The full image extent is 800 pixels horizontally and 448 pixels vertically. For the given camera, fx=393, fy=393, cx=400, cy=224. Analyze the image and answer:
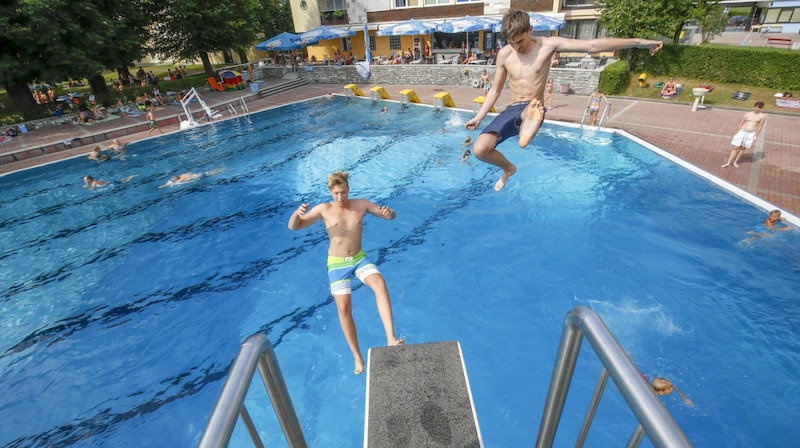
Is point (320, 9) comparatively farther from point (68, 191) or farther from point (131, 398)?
point (131, 398)

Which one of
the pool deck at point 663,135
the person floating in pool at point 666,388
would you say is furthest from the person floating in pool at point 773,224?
the person floating in pool at point 666,388

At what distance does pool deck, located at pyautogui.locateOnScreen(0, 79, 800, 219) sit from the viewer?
11156 millimetres

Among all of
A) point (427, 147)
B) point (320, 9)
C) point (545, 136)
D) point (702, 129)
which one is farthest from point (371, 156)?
point (320, 9)

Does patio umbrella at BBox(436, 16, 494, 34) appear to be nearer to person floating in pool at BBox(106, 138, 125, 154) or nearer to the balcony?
the balcony

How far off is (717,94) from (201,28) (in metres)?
31.9

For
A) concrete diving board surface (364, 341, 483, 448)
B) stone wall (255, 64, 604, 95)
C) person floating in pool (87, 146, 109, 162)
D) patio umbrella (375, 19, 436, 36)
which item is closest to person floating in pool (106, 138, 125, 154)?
person floating in pool (87, 146, 109, 162)

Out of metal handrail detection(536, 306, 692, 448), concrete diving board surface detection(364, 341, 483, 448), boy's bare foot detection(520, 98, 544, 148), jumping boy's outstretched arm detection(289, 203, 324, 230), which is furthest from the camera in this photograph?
jumping boy's outstretched arm detection(289, 203, 324, 230)

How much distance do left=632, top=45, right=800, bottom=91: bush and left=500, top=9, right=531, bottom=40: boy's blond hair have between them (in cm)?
2026

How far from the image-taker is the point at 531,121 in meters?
4.57

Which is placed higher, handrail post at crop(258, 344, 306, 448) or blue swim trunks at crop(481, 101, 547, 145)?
blue swim trunks at crop(481, 101, 547, 145)

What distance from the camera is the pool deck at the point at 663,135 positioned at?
36.6 feet

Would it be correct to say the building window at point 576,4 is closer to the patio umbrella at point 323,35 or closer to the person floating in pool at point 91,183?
the patio umbrella at point 323,35

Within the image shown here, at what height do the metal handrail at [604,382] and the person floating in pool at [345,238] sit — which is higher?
the metal handrail at [604,382]

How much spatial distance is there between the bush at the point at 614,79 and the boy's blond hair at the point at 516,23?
1917 cm
